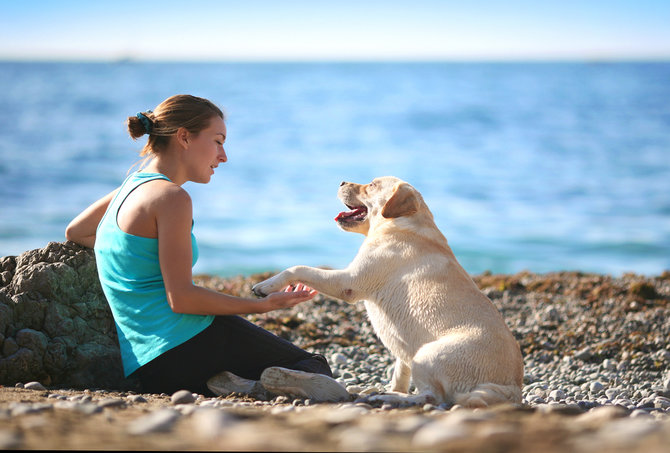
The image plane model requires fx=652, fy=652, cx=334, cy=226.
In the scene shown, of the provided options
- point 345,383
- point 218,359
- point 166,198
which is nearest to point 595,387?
point 345,383

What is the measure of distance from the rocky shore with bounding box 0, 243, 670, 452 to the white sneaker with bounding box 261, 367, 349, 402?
0.08 m

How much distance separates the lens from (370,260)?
4953 mm

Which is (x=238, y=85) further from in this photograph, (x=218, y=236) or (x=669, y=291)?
(x=669, y=291)

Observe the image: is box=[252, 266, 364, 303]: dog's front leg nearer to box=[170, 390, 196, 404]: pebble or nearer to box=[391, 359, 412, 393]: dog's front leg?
box=[391, 359, 412, 393]: dog's front leg

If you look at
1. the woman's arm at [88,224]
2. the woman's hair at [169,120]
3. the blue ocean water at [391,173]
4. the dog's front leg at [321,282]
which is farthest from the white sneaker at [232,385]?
the blue ocean water at [391,173]

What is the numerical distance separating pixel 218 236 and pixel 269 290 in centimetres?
1355

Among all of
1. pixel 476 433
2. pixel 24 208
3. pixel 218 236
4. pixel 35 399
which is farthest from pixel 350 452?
pixel 24 208

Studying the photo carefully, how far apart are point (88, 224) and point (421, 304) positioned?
8.87 ft

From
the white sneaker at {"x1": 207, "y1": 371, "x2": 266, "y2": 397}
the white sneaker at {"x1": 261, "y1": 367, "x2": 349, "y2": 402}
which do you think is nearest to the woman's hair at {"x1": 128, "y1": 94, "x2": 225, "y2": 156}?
the white sneaker at {"x1": 207, "y1": 371, "x2": 266, "y2": 397}

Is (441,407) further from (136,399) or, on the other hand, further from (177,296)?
(136,399)

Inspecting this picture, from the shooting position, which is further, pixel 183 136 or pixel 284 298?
pixel 183 136

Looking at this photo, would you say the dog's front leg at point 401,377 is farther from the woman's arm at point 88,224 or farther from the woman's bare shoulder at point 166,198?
the woman's arm at point 88,224

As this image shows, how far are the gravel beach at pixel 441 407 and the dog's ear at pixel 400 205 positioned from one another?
54.2 inches

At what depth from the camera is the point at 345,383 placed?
5.98 meters
